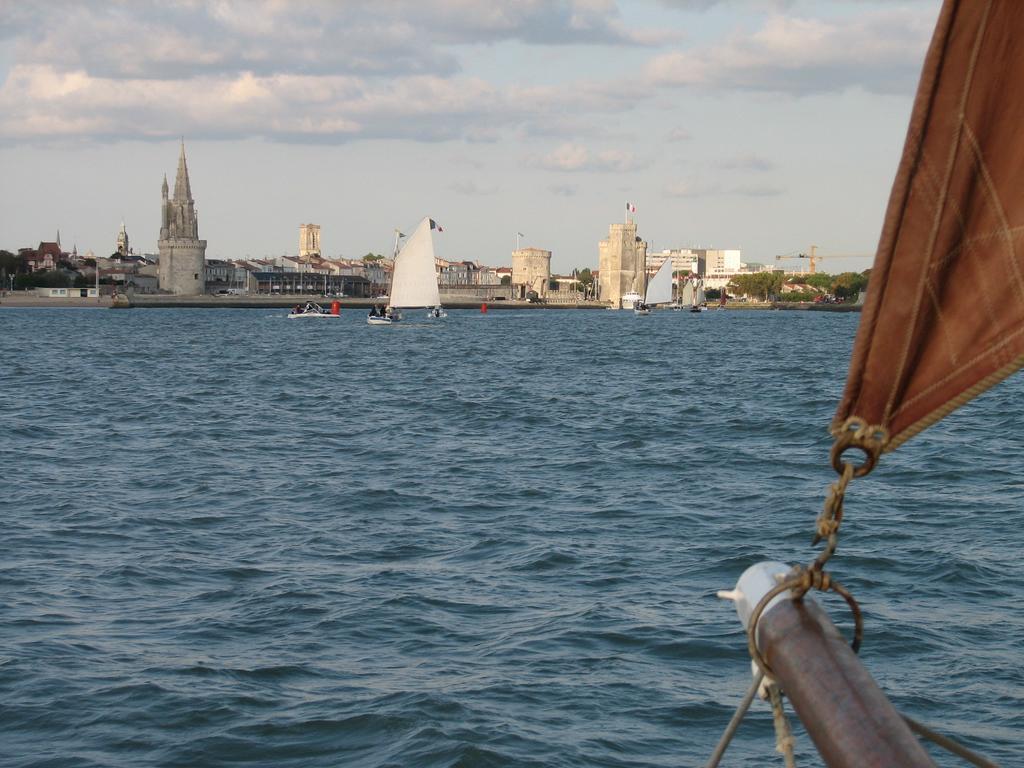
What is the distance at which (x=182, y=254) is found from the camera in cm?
16800

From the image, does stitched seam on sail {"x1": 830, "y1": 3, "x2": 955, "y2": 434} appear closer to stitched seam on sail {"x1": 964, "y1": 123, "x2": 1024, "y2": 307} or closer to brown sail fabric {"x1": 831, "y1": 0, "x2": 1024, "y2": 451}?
brown sail fabric {"x1": 831, "y1": 0, "x2": 1024, "y2": 451}

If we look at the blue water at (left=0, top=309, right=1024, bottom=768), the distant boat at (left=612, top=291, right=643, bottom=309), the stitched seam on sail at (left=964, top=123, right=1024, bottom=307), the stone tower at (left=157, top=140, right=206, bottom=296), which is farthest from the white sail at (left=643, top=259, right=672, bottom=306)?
the stitched seam on sail at (left=964, top=123, right=1024, bottom=307)

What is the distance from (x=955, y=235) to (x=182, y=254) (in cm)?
17155

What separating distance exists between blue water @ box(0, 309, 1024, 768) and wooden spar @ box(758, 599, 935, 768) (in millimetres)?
5067

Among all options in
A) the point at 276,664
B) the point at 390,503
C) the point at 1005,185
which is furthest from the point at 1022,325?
the point at 390,503

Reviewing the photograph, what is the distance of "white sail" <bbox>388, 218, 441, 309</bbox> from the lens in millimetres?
83125

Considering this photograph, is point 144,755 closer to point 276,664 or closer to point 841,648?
point 276,664

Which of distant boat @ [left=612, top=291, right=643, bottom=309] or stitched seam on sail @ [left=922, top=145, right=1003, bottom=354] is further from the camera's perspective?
distant boat @ [left=612, top=291, right=643, bottom=309]

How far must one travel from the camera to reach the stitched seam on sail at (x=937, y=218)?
9.41ft

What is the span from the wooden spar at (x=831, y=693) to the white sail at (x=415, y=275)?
79.0 meters

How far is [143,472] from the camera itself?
68.1 feet

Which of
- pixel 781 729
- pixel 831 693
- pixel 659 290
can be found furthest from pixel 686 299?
Answer: pixel 831 693

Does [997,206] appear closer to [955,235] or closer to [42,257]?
[955,235]

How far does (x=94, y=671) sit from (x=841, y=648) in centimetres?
782
